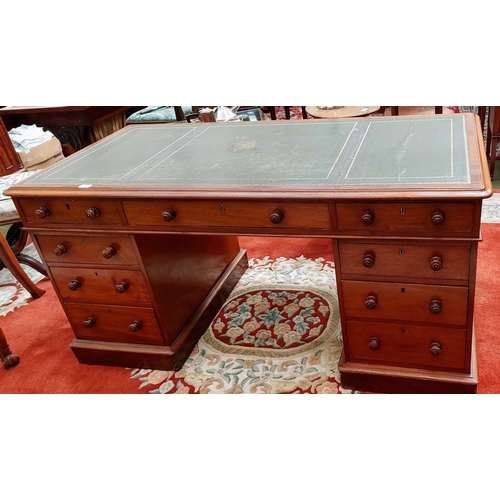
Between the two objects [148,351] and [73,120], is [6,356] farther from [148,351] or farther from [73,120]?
[73,120]

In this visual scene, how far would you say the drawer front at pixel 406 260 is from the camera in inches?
65.1

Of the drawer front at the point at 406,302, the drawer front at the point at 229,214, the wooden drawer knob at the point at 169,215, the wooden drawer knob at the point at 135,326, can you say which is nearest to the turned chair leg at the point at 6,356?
the wooden drawer knob at the point at 135,326

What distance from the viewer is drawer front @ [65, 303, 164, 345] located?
2305 mm

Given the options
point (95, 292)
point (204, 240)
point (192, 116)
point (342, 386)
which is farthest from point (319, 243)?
point (192, 116)

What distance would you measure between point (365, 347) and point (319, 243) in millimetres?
1412

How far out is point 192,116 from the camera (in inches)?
195

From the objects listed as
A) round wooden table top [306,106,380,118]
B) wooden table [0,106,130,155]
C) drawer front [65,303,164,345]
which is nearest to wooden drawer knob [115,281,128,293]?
drawer front [65,303,164,345]

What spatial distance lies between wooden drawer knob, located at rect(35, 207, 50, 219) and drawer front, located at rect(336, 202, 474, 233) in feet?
4.00

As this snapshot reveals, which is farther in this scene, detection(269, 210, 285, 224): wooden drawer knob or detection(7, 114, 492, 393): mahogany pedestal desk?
detection(269, 210, 285, 224): wooden drawer knob

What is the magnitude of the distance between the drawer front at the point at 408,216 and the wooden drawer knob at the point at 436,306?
296mm

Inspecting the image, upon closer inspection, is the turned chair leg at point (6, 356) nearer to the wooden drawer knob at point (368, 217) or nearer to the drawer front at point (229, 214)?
the drawer front at point (229, 214)

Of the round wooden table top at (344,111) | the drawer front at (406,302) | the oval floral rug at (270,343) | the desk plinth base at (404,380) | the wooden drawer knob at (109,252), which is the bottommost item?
the oval floral rug at (270,343)

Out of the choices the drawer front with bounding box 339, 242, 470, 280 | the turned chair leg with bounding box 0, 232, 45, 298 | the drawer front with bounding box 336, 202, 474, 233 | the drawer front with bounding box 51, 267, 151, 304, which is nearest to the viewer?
the drawer front with bounding box 336, 202, 474, 233

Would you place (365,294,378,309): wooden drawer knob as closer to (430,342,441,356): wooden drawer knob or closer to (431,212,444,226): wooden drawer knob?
(430,342,441,356): wooden drawer knob
